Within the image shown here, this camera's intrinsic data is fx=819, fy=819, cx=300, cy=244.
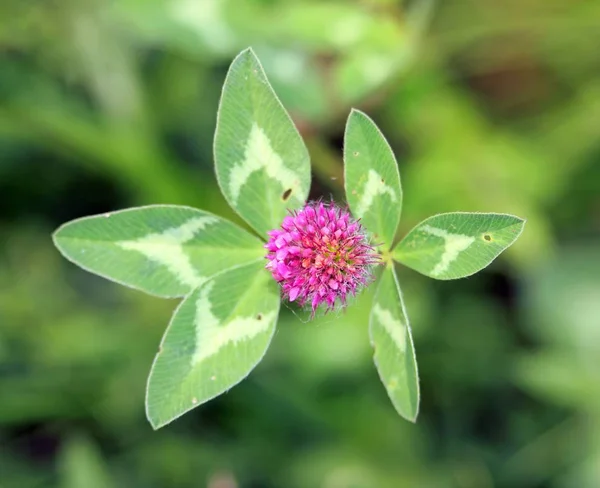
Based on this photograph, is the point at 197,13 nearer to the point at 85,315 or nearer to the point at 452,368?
the point at 85,315

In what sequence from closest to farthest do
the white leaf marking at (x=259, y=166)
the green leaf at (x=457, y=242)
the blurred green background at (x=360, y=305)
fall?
the green leaf at (x=457, y=242)
the white leaf marking at (x=259, y=166)
the blurred green background at (x=360, y=305)

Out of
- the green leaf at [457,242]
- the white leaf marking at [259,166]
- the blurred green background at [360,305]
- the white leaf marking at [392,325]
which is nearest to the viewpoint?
the green leaf at [457,242]

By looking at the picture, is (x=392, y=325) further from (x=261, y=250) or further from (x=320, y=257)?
(x=261, y=250)

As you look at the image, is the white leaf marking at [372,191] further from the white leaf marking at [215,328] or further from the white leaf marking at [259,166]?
the white leaf marking at [215,328]

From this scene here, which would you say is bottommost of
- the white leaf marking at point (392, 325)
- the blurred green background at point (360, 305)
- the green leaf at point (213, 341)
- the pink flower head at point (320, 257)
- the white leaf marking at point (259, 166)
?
the blurred green background at point (360, 305)

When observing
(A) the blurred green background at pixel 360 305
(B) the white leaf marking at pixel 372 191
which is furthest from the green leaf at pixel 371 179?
(A) the blurred green background at pixel 360 305

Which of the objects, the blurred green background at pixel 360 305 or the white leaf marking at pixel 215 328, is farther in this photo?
the blurred green background at pixel 360 305
